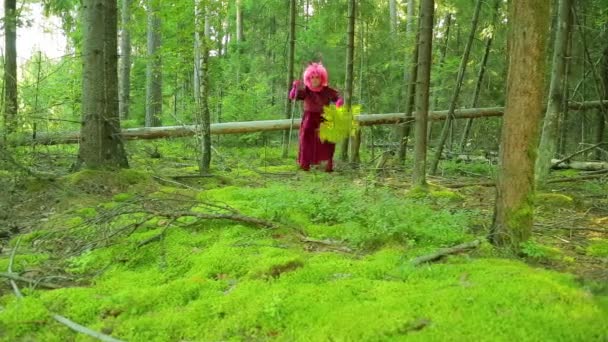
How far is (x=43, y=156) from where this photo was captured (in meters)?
8.45

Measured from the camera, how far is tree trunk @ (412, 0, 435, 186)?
5.95 m

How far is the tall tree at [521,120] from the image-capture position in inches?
133

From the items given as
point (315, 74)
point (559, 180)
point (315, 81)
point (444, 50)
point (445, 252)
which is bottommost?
point (445, 252)

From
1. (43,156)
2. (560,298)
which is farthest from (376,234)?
(43,156)

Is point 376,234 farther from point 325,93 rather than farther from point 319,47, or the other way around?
point 319,47

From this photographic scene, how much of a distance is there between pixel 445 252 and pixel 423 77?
2.93 meters

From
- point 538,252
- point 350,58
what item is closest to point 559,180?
point 350,58

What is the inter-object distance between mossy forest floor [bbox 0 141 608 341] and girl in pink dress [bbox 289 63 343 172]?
300 cm

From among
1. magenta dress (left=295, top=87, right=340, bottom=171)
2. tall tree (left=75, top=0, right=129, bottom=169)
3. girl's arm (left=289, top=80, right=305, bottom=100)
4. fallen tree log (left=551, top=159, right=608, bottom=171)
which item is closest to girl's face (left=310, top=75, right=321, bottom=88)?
magenta dress (left=295, top=87, right=340, bottom=171)

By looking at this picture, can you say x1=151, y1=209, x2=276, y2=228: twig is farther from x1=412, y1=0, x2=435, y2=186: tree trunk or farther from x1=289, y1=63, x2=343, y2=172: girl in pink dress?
x1=289, y1=63, x2=343, y2=172: girl in pink dress

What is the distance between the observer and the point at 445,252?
3.62m

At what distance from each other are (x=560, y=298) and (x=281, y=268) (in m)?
1.74

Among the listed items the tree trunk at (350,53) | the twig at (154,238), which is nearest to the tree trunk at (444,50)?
the tree trunk at (350,53)

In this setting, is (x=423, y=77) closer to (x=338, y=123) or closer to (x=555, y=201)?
(x=338, y=123)
